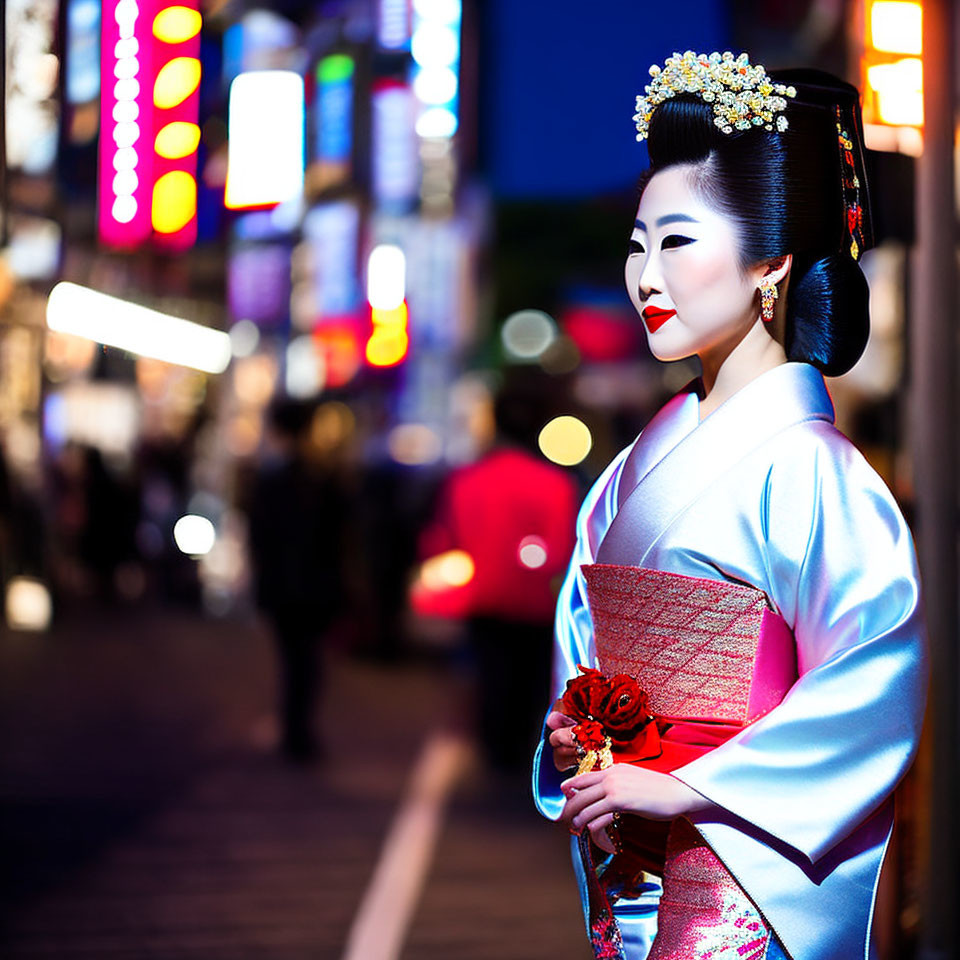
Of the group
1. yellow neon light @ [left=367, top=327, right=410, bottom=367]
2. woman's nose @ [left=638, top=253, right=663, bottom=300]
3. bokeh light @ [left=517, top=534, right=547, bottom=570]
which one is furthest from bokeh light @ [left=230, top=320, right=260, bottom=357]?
woman's nose @ [left=638, top=253, right=663, bottom=300]

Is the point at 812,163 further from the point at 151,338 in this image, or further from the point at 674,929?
→ the point at 151,338

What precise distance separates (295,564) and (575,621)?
5758 millimetres

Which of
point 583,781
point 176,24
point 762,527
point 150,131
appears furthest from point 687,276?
point 150,131

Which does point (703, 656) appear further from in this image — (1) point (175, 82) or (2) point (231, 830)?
(1) point (175, 82)

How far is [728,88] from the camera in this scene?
7.94 ft

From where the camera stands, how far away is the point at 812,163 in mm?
2406

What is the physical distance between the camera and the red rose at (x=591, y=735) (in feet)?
7.59

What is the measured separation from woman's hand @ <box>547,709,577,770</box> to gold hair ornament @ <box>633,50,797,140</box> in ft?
3.13

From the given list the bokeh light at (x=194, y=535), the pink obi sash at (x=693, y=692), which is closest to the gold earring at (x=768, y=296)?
the pink obi sash at (x=693, y=692)

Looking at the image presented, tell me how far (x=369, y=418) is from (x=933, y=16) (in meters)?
13.9

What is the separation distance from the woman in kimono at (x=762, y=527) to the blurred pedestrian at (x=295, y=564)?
5.75m

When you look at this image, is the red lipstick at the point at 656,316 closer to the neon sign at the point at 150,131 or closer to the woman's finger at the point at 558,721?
the woman's finger at the point at 558,721

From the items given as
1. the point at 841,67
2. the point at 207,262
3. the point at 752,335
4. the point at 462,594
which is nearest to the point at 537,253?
the point at 207,262

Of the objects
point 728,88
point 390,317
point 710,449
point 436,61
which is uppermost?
point 436,61
